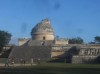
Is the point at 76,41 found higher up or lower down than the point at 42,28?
lower down

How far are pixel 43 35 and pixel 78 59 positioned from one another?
26.0 m

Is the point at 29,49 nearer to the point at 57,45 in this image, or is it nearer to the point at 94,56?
the point at 57,45

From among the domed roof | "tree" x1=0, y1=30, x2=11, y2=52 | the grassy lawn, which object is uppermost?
the domed roof

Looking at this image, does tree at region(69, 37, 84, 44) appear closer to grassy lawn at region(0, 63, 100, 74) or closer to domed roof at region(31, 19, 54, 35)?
domed roof at region(31, 19, 54, 35)

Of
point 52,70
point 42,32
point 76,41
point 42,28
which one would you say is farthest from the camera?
point 76,41

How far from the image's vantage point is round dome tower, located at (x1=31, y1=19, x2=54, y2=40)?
10500 centimetres

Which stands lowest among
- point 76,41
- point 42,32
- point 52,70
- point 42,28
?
point 52,70

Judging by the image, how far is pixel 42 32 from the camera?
343 ft

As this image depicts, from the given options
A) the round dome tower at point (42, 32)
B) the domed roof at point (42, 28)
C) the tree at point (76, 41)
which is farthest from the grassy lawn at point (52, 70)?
the tree at point (76, 41)

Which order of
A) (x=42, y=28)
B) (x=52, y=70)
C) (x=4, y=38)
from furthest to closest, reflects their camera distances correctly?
(x=42, y=28)
(x=4, y=38)
(x=52, y=70)

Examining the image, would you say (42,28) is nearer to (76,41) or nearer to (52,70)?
(76,41)

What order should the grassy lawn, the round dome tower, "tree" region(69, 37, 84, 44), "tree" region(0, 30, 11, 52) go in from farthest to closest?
"tree" region(69, 37, 84, 44), the round dome tower, "tree" region(0, 30, 11, 52), the grassy lawn

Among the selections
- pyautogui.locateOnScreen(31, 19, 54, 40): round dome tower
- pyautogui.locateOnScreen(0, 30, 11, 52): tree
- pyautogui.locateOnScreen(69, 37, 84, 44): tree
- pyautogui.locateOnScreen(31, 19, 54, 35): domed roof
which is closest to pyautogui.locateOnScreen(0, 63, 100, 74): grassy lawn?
pyautogui.locateOnScreen(0, 30, 11, 52): tree

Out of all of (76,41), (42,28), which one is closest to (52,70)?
(42,28)
